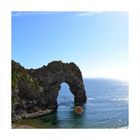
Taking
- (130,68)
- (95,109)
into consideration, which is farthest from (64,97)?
(130,68)

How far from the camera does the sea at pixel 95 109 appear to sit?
11.3 feet

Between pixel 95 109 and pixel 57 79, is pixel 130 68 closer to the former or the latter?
pixel 95 109

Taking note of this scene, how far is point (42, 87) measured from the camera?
3.52m

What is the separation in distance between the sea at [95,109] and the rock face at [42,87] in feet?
0.14

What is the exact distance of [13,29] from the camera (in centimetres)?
347

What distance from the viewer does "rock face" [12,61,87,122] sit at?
347 centimetres

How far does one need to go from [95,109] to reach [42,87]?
42 cm

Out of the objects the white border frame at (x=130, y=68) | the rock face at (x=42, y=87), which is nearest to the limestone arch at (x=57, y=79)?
the rock face at (x=42, y=87)

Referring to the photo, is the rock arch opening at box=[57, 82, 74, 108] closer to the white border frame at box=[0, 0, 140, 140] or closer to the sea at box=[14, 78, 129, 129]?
the sea at box=[14, 78, 129, 129]

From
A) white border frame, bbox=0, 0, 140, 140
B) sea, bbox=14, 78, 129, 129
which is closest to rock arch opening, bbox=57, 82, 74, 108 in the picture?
sea, bbox=14, 78, 129, 129

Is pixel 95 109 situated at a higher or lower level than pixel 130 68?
lower

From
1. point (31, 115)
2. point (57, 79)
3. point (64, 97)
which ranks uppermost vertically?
point (57, 79)

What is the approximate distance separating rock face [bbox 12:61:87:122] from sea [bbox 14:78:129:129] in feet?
0.14

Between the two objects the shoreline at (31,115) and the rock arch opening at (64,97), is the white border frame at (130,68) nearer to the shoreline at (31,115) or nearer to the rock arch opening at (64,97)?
the shoreline at (31,115)
